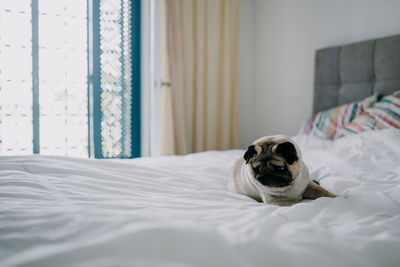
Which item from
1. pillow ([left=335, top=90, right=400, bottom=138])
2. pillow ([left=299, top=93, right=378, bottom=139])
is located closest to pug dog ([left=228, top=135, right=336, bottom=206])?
pillow ([left=335, top=90, right=400, bottom=138])

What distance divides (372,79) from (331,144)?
73cm

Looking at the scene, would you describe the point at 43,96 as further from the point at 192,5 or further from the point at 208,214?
the point at 208,214

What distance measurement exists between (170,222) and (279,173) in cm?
52

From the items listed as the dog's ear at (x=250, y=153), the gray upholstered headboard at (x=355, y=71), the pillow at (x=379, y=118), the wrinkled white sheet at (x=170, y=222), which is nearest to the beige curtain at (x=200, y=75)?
the gray upholstered headboard at (x=355, y=71)

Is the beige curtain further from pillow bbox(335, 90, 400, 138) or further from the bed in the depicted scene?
the bed

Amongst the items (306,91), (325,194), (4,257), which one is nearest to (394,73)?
(306,91)

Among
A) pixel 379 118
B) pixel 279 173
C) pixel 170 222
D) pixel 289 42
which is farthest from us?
pixel 289 42

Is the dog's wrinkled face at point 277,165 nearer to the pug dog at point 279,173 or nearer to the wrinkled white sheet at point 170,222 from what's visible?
the pug dog at point 279,173

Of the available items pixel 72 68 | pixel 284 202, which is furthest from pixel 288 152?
pixel 72 68

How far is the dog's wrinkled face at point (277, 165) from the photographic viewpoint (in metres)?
1.01

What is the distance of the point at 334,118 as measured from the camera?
7.66 feet

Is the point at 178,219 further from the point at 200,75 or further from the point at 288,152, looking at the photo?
the point at 200,75

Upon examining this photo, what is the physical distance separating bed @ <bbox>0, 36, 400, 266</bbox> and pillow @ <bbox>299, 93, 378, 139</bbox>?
68 centimetres

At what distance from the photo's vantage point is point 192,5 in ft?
10.4
